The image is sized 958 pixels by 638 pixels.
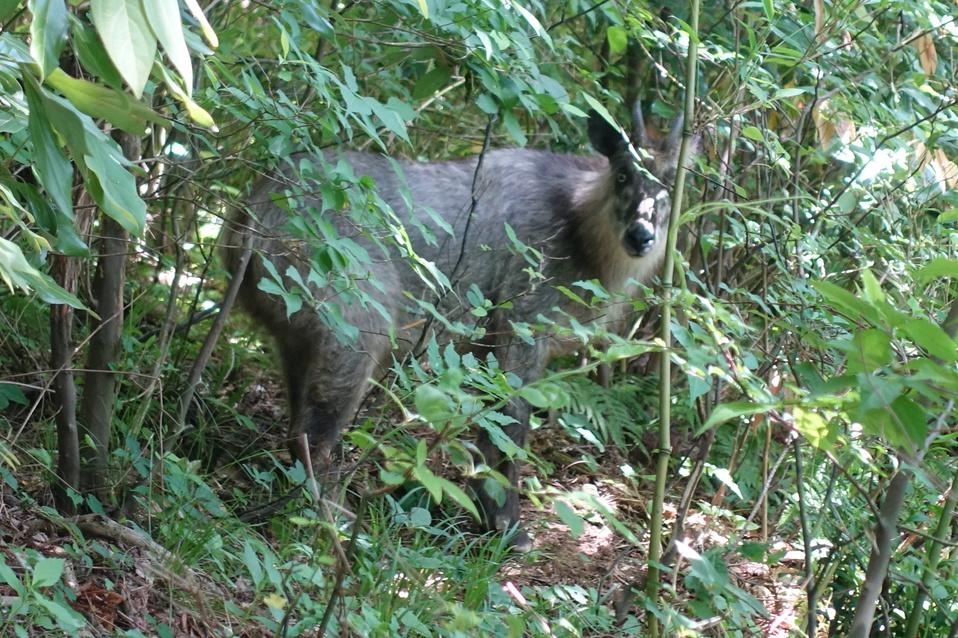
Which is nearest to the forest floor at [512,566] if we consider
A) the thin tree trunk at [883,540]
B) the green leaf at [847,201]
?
the thin tree trunk at [883,540]

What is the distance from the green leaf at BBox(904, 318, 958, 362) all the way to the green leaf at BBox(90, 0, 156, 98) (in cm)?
111

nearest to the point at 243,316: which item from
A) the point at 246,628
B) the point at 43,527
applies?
the point at 43,527

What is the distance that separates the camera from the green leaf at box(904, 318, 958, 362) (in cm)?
153

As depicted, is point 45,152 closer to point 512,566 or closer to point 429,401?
point 429,401

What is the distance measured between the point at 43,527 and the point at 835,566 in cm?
260

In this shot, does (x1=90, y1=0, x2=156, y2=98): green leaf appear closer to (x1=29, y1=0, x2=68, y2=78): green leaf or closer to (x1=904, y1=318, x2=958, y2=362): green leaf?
(x1=29, y1=0, x2=68, y2=78): green leaf

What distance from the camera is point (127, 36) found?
1.07m

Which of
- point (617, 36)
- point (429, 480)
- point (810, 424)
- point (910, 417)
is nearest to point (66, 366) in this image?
point (429, 480)

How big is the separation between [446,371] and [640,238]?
11.0 feet

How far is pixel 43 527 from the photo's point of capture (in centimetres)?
336

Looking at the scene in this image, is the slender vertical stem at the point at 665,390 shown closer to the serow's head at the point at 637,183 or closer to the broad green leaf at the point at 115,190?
the broad green leaf at the point at 115,190

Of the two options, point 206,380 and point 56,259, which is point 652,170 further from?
point 56,259

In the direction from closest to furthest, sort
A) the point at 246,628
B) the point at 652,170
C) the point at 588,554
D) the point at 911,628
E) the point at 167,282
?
the point at 246,628 < the point at 911,628 < the point at 588,554 < the point at 652,170 < the point at 167,282

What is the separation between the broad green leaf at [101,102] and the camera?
57.1 inches
